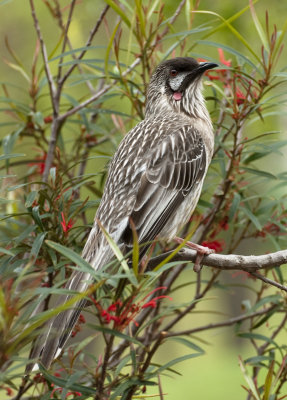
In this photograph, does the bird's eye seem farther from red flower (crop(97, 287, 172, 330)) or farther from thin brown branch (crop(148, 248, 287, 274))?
red flower (crop(97, 287, 172, 330))

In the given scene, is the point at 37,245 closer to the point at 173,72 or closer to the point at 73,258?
the point at 73,258

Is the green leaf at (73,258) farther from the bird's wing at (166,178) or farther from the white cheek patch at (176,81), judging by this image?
the white cheek patch at (176,81)

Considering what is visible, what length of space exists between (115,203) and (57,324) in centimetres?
90

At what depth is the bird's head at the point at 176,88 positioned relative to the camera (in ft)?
14.4

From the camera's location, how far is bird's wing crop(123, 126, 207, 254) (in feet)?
11.7

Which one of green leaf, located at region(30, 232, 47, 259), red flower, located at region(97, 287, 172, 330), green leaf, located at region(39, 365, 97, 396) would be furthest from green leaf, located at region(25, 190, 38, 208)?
red flower, located at region(97, 287, 172, 330)

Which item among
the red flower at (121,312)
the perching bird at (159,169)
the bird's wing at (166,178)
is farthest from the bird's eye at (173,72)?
the red flower at (121,312)

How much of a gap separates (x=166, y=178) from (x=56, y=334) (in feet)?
4.35

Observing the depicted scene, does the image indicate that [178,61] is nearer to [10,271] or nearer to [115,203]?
[115,203]

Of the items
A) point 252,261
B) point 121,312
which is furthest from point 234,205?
point 121,312

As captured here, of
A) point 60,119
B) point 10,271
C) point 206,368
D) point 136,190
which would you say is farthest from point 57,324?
point 206,368

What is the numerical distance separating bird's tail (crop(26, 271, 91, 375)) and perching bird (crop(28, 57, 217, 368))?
84 mm

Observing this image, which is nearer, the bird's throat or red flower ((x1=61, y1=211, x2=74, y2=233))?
red flower ((x1=61, y1=211, x2=74, y2=233))

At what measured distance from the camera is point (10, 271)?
3088 mm
